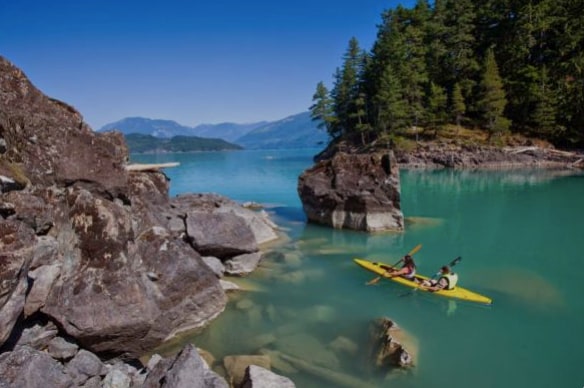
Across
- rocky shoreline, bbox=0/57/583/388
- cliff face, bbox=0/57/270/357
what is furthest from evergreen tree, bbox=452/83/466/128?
cliff face, bbox=0/57/270/357

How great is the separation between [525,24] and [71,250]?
261 ft

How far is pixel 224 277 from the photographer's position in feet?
56.4

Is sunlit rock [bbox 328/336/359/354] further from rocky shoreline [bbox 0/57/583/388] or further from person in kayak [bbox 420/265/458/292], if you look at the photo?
person in kayak [bbox 420/265/458/292]

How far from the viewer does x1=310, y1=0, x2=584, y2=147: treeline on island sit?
6278 cm

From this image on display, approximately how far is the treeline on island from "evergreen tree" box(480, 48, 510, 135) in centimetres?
17

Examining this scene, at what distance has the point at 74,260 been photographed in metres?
10.2

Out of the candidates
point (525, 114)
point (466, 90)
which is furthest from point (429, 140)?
point (525, 114)

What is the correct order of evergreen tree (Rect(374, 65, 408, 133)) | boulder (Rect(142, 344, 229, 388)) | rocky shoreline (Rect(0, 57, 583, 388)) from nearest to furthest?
boulder (Rect(142, 344, 229, 388)), rocky shoreline (Rect(0, 57, 583, 388)), evergreen tree (Rect(374, 65, 408, 133))

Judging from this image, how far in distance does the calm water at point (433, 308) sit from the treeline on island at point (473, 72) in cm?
4250

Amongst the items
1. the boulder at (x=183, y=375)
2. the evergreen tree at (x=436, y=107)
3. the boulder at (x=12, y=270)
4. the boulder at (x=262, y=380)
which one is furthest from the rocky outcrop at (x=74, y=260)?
the evergreen tree at (x=436, y=107)

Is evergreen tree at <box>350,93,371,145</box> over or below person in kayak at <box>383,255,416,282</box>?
over

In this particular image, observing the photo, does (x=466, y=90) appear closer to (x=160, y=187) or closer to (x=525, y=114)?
(x=525, y=114)

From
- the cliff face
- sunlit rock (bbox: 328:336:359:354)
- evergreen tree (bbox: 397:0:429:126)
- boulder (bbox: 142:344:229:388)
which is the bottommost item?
sunlit rock (bbox: 328:336:359:354)

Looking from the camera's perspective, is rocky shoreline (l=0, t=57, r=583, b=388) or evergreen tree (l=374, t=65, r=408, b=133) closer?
rocky shoreline (l=0, t=57, r=583, b=388)
